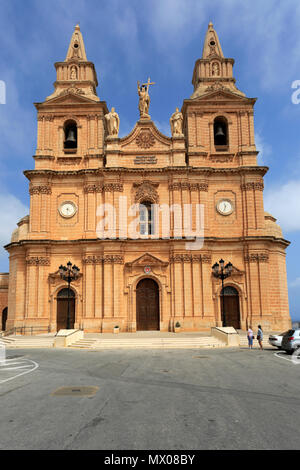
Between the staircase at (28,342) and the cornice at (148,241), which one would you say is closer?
the staircase at (28,342)

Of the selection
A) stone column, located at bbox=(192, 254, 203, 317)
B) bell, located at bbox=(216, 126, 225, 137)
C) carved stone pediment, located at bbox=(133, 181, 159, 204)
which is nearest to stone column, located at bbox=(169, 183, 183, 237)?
carved stone pediment, located at bbox=(133, 181, 159, 204)

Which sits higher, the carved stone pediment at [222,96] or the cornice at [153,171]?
the carved stone pediment at [222,96]

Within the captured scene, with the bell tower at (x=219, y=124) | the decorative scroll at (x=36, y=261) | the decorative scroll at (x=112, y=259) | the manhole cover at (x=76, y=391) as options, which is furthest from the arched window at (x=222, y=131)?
the manhole cover at (x=76, y=391)

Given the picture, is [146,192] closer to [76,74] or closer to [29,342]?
[76,74]

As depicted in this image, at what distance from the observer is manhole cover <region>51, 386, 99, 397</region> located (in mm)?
9906

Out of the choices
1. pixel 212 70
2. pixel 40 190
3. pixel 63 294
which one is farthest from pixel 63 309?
pixel 212 70

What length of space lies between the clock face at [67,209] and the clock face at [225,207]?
12438 mm

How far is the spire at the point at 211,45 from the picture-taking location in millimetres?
36816

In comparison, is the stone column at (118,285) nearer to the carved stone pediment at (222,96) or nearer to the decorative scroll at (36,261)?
the decorative scroll at (36,261)

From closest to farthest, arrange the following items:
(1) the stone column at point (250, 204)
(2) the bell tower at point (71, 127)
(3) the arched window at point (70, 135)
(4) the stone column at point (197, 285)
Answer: (4) the stone column at point (197, 285)
(1) the stone column at point (250, 204)
(2) the bell tower at point (71, 127)
(3) the arched window at point (70, 135)

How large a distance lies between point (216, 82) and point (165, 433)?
34.1 m

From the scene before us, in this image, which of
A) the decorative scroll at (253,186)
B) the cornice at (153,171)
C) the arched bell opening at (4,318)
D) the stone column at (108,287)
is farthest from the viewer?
the arched bell opening at (4,318)

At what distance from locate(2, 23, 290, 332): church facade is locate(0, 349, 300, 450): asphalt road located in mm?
15546

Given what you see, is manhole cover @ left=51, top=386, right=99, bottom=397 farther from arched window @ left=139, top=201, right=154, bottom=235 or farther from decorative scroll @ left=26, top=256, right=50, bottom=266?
arched window @ left=139, top=201, right=154, bottom=235
